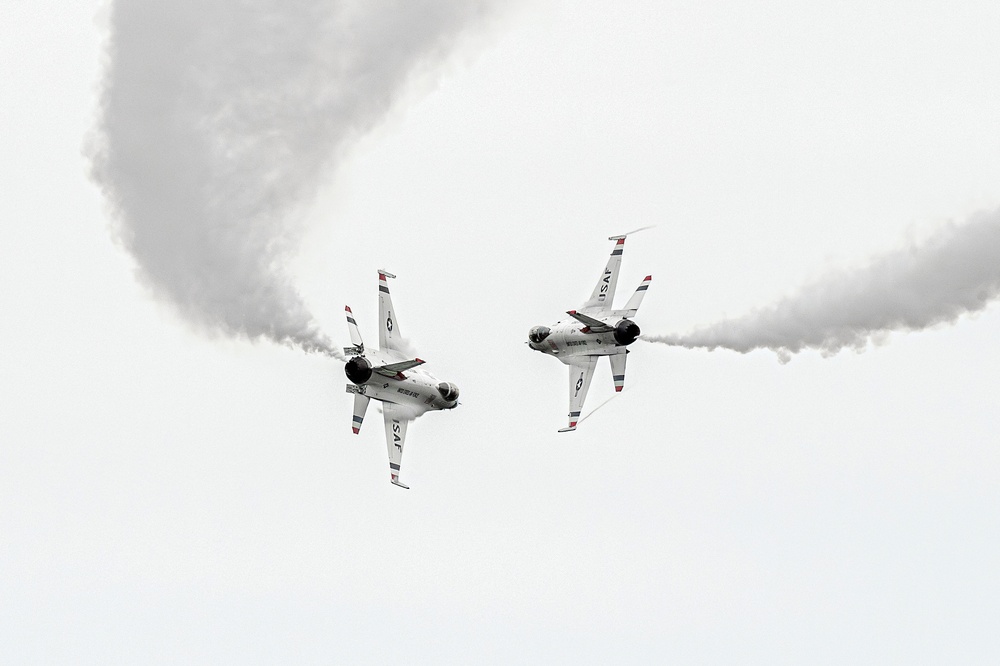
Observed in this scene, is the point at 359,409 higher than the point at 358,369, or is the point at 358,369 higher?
the point at 358,369

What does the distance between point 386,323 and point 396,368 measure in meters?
2.96

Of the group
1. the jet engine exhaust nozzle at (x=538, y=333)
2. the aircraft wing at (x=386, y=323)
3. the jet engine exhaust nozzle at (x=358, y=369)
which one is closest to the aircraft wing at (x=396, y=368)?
the jet engine exhaust nozzle at (x=358, y=369)

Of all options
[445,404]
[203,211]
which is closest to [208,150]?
[203,211]

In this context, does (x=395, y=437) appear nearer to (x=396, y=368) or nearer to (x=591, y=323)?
(x=396, y=368)

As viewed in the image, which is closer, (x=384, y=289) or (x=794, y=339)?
(x=794, y=339)

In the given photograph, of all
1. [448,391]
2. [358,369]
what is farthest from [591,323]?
[358,369]

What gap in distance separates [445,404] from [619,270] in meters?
8.50

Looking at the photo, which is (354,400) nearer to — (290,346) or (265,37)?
(290,346)

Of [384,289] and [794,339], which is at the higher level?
[384,289]

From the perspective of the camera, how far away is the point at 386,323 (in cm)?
6919

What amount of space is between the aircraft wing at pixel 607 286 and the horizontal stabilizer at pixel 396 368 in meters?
7.20

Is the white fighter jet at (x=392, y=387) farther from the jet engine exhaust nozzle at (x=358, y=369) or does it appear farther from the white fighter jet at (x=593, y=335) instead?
the white fighter jet at (x=593, y=335)

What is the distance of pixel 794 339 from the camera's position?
65.1m

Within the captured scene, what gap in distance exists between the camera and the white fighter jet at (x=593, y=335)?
66688mm
